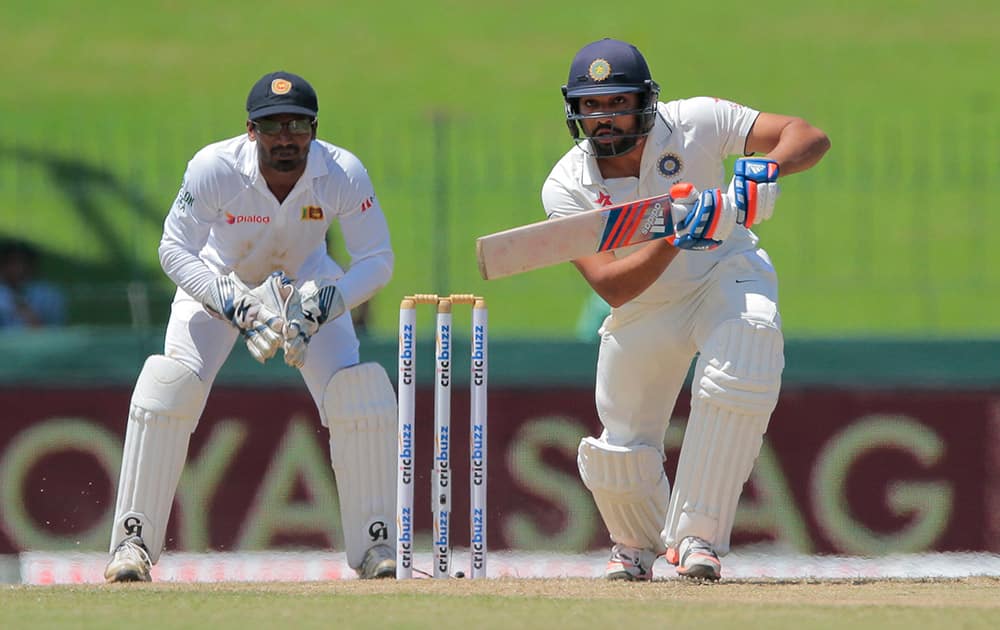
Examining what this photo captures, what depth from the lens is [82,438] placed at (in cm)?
706

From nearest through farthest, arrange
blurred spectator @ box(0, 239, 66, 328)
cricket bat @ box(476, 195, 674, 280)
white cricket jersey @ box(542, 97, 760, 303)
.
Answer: cricket bat @ box(476, 195, 674, 280)
white cricket jersey @ box(542, 97, 760, 303)
blurred spectator @ box(0, 239, 66, 328)

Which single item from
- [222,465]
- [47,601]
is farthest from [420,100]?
[47,601]

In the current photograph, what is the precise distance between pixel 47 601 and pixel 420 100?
977cm

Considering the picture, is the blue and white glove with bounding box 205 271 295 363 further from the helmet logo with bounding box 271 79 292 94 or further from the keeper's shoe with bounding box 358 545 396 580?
the keeper's shoe with bounding box 358 545 396 580

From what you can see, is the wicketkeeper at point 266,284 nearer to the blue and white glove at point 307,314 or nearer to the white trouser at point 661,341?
the blue and white glove at point 307,314

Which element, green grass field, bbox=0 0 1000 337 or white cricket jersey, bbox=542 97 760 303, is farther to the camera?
green grass field, bbox=0 0 1000 337

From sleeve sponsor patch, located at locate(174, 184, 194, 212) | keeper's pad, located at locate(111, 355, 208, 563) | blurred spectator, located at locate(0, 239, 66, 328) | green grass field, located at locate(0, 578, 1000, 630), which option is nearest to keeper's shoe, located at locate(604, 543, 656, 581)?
green grass field, located at locate(0, 578, 1000, 630)

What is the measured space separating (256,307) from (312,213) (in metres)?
0.45

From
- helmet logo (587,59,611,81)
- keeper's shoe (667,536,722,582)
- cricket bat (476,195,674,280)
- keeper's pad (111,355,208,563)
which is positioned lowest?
keeper's shoe (667,536,722,582)

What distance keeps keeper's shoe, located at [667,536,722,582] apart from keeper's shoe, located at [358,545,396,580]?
3.23ft

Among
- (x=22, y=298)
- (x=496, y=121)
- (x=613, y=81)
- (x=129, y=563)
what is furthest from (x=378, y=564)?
(x=496, y=121)

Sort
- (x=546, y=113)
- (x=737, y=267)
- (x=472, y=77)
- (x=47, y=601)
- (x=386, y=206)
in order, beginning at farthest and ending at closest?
(x=472, y=77) → (x=546, y=113) → (x=386, y=206) → (x=737, y=267) → (x=47, y=601)

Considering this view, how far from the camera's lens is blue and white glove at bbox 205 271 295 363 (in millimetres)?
5242

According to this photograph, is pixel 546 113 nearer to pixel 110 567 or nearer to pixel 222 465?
pixel 222 465
